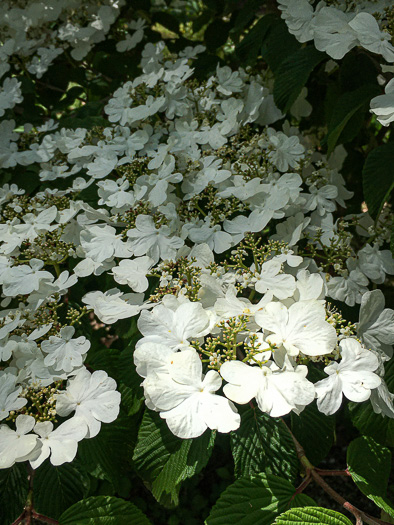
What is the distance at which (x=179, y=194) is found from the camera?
118 centimetres

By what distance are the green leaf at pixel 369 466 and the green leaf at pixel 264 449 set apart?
0.10 m

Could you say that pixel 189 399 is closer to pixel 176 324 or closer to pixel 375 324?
pixel 176 324

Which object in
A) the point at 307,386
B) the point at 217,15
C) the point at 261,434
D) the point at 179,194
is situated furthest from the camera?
the point at 217,15

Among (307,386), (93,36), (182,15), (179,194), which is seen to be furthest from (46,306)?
(182,15)

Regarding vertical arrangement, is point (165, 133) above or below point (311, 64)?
below

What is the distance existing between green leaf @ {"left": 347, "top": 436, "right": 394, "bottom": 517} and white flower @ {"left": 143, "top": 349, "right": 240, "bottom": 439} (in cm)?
31

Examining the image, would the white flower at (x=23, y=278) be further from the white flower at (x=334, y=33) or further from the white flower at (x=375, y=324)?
the white flower at (x=334, y=33)

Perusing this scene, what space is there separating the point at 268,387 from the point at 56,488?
0.46 m

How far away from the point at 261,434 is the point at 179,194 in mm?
580

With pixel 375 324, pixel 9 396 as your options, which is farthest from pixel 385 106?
pixel 9 396

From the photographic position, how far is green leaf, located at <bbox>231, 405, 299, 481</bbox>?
863 mm

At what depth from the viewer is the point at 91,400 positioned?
82 cm

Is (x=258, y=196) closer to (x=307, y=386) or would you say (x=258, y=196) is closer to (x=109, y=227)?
(x=109, y=227)

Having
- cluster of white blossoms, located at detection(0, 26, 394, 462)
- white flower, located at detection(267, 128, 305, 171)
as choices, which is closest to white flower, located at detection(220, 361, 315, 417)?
cluster of white blossoms, located at detection(0, 26, 394, 462)
